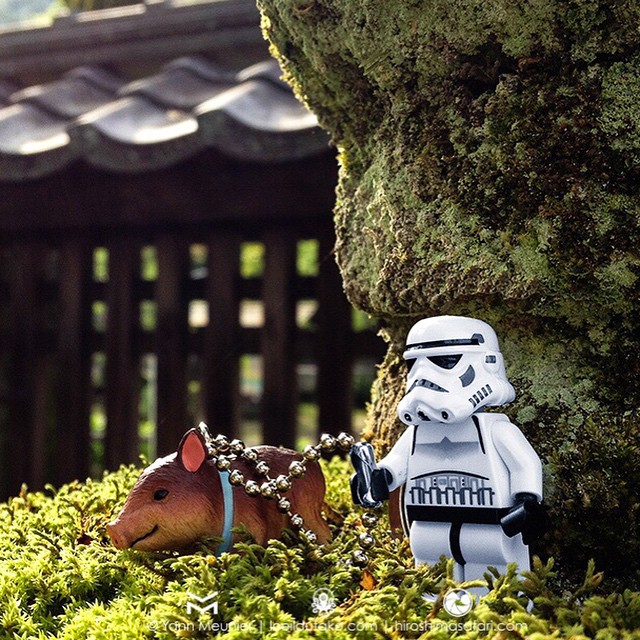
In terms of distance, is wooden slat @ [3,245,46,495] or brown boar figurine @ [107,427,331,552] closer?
brown boar figurine @ [107,427,331,552]

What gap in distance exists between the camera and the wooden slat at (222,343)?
12.3 ft

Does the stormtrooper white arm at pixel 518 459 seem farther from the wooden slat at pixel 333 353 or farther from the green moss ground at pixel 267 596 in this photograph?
the wooden slat at pixel 333 353

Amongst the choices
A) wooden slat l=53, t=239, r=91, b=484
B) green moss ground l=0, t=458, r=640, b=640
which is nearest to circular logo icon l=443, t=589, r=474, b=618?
green moss ground l=0, t=458, r=640, b=640

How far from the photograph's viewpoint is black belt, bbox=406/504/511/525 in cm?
153

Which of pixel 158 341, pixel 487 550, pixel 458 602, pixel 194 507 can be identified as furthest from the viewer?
pixel 158 341

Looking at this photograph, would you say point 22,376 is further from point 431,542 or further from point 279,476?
point 431,542

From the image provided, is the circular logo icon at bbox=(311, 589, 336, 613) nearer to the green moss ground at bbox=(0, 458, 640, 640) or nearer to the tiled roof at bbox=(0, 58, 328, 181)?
the green moss ground at bbox=(0, 458, 640, 640)

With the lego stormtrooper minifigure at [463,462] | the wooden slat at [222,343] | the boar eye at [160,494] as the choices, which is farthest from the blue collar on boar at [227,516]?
the wooden slat at [222,343]

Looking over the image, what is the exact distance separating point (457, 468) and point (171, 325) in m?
2.50

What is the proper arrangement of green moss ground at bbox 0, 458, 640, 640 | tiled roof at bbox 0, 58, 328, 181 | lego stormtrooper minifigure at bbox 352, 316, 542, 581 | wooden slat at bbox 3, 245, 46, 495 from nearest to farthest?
green moss ground at bbox 0, 458, 640, 640 → lego stormtrooper minifigure at bbox 352, 316, 542, 581 → tiled roof at bbox 0, 58, 328, 181 → wooden slat at bbox 3, 245, 46, 495

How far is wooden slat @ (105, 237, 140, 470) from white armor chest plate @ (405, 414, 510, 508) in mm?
2555

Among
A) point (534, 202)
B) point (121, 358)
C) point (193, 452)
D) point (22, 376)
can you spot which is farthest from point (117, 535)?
point (22, 376)

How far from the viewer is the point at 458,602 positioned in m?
1.39

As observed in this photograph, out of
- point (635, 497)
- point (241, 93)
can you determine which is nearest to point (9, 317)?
point (241, 93)
